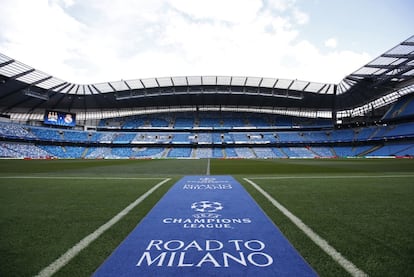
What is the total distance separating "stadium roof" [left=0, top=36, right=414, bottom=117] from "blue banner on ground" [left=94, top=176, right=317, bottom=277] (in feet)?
133

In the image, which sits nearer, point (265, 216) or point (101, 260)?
point (101, 260)

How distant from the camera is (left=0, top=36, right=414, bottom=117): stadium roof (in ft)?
123

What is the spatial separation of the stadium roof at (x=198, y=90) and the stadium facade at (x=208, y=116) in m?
0.22

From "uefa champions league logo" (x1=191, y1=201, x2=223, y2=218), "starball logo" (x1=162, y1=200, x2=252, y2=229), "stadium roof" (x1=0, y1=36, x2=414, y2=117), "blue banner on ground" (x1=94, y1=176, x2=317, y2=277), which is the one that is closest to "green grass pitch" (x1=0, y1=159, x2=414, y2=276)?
"blue banner on ground" (x1=94, y1=176, x2=317, y2=277)

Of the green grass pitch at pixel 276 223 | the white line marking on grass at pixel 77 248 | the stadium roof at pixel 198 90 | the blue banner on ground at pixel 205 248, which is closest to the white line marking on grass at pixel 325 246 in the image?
the green grass pitch at pixel 276 223

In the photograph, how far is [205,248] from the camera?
8.60ft

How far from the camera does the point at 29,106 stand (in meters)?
55.5

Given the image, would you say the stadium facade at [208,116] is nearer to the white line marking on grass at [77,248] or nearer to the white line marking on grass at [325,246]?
the white line marking on grass at [325,246]

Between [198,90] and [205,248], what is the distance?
51701 mm

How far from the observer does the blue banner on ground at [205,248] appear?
2129 millimetres

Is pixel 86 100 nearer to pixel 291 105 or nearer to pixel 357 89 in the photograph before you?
pixel 291 105

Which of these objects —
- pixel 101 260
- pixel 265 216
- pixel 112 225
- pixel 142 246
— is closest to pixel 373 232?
pixel 265 216

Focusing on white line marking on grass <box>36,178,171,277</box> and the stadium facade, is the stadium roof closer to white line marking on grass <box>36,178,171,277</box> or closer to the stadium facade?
the stadium facade

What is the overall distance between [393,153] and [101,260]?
6101 cm
